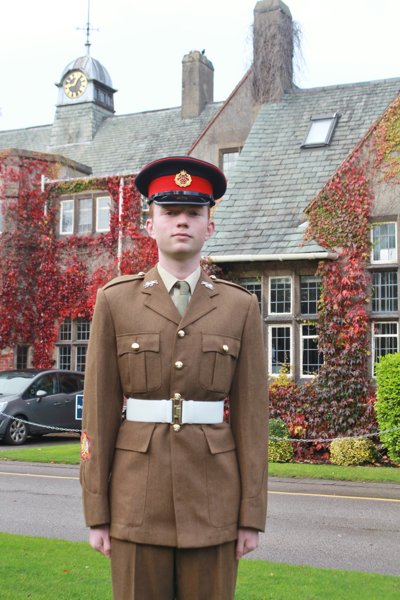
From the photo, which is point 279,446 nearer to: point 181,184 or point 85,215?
point 85,215

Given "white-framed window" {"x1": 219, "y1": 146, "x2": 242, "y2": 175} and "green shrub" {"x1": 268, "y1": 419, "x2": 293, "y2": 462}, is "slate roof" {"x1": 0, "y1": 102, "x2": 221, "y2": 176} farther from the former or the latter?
"green shrub" {"x1": 268, "y1": 419, "x2": 293, "y2": 462}

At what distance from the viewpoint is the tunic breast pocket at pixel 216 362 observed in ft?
11.8

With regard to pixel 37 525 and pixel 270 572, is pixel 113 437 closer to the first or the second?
pixel 270 572

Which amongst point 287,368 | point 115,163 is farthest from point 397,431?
point 115,163

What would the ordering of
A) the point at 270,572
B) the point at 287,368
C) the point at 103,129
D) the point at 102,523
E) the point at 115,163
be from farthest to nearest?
the point at 103,129
the point at 115,163
the point at 287,368
the point at 270,572
the point at 102,523

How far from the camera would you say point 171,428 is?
352cm

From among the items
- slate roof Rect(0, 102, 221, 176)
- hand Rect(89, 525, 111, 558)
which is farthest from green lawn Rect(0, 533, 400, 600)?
slate roof Rect(0, 102, 221, 176)

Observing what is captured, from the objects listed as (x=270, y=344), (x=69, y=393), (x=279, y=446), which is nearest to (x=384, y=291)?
(x=270, y=344)

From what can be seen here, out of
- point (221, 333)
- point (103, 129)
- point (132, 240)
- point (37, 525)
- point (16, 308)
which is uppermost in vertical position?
point (103, 129)

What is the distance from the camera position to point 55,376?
19.4 m

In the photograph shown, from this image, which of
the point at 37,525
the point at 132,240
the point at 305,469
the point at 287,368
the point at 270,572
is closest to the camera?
the point at 270,572

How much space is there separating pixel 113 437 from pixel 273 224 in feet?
45.8

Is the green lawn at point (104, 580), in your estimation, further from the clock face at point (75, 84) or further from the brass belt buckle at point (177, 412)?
the clock face at point (75, 84)

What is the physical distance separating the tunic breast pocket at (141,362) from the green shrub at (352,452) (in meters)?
11.7
